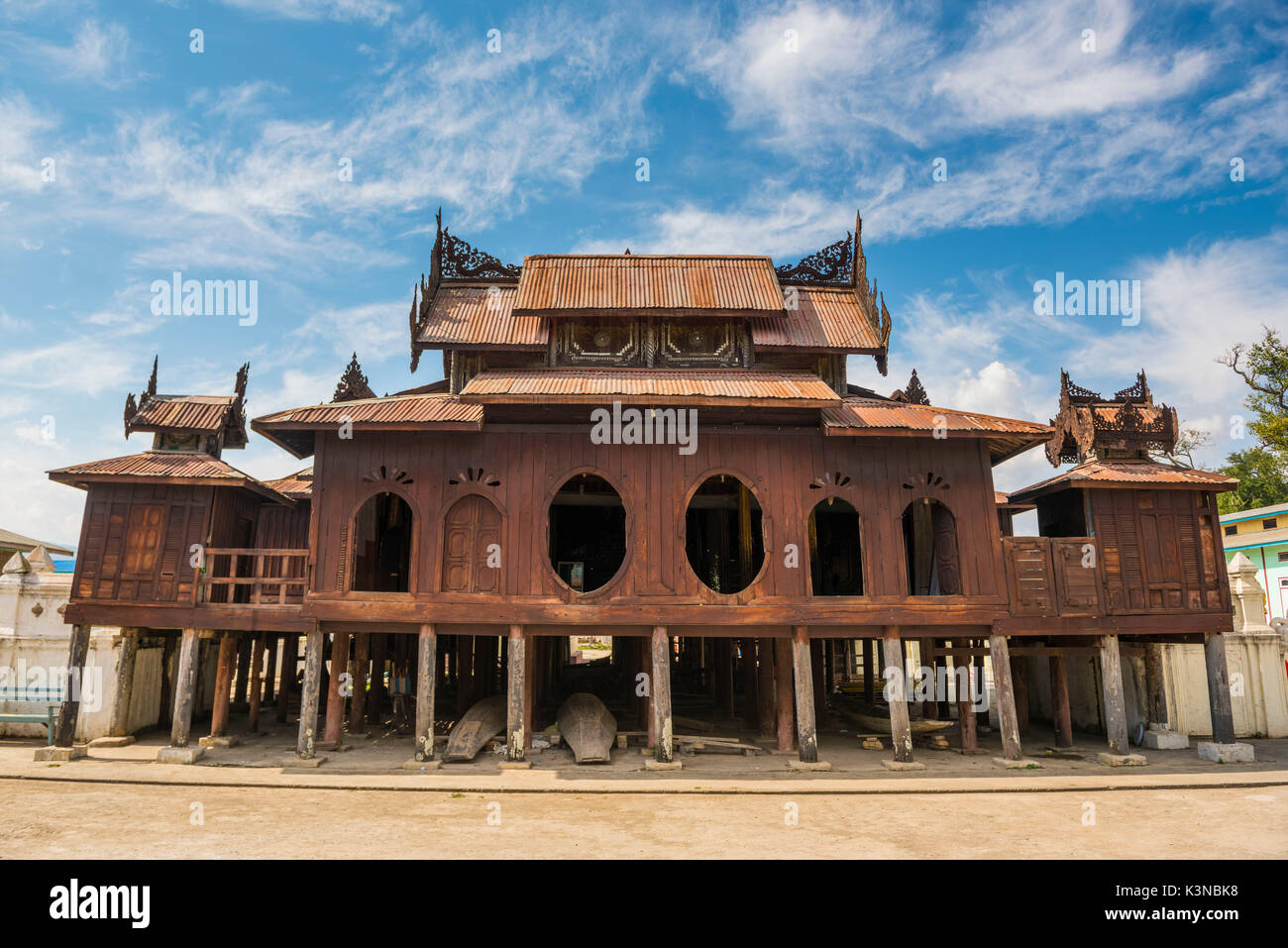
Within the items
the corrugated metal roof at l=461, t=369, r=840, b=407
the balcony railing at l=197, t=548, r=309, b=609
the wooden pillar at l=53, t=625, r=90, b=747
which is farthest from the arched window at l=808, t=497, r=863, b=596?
the wooden pillar at l=53, t=625, r=90, b=747

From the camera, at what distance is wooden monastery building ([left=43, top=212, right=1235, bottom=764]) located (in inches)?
589

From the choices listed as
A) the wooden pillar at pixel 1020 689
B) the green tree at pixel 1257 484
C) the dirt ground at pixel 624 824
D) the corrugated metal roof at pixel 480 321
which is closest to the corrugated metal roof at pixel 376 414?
the corrugated metal roof at pixel 480 321

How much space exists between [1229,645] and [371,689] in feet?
73.6

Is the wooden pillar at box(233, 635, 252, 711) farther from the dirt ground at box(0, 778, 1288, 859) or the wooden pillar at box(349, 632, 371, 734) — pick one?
the dirt ground at box(0, 778, 1288, 859)

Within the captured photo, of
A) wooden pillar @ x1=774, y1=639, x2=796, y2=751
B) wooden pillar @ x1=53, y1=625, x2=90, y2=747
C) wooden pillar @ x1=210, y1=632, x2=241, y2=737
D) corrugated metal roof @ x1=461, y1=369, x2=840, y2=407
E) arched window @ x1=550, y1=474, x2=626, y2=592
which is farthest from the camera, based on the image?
arched window @ x1=550, y1=474, x2=626, y2=592

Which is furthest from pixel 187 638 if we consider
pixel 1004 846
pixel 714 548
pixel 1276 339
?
pixel 1276 339

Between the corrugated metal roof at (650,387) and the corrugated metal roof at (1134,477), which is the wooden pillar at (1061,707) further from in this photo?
the corrugated metal roof at (650,387)

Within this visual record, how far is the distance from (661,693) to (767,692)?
3.73 meters

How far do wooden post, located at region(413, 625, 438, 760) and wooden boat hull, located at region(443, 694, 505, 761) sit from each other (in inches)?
19.2

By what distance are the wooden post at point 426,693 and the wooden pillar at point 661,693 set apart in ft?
14.3

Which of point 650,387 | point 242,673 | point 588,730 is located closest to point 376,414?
point 650,387

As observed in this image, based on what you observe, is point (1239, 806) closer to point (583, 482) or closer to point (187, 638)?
point (583, 482)

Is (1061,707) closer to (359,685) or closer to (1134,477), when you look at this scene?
(1134,477)

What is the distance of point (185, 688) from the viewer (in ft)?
51.3
